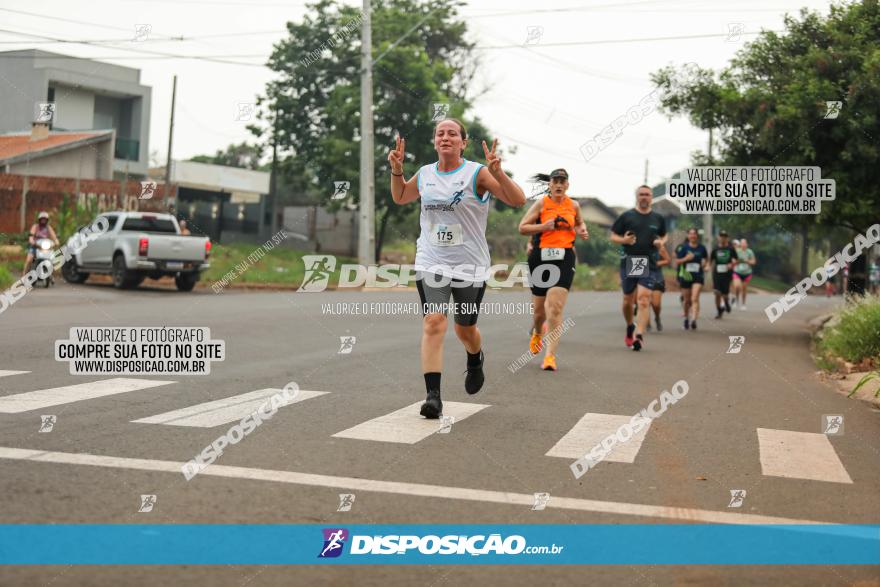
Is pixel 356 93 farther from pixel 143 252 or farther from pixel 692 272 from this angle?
pixel 692 272

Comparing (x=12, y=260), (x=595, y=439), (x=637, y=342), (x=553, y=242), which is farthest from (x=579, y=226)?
(x=12, y=260)

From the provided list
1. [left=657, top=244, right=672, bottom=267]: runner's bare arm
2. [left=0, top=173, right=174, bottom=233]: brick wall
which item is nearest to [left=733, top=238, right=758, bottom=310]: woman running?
[left=657, top=244, right=672, bottom=267]: runner's bare arm

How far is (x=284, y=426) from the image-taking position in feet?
22.3

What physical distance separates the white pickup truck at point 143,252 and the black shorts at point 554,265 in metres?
14.3

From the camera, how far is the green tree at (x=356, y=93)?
41.2m

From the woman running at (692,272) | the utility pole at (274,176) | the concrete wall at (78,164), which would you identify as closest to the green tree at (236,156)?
the utility pole at (274,176)

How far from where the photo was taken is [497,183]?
7266mm

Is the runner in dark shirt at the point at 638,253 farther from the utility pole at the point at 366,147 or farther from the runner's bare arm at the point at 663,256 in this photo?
the utility pole at the point at 366,147

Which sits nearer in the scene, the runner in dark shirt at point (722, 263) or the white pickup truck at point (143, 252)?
the runner in dark shirt at point (722, 263)

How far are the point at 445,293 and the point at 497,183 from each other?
0.87m

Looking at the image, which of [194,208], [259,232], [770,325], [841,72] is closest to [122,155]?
[194,208]

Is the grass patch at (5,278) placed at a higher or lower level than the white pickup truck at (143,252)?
lower

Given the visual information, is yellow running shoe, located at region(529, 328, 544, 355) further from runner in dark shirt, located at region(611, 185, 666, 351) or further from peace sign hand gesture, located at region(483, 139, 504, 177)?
peace sign hand gesture, located at region(483, 139, 504, 177)

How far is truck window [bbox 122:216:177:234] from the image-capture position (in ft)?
80.5
